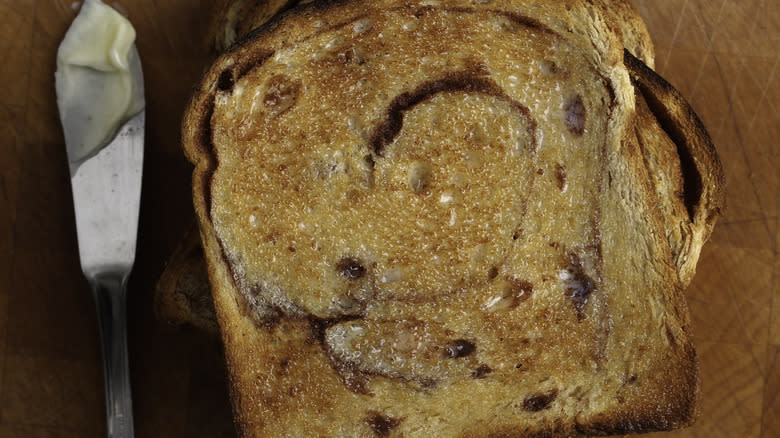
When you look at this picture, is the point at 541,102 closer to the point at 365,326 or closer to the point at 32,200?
the point at 365,326

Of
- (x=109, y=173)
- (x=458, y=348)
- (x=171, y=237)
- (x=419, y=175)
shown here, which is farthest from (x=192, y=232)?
(x=458, y=348)

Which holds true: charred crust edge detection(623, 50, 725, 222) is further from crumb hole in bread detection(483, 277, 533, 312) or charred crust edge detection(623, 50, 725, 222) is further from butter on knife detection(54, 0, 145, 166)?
butter on knife detection(54, 0, 145, 166)

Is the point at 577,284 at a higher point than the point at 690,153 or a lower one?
lower

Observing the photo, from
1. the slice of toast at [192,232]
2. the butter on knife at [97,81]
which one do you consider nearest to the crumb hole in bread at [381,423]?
the slice of toast at [192,232]

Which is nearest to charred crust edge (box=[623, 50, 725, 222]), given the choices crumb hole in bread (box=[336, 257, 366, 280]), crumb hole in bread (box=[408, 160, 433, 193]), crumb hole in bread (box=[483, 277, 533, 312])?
crumb hole in bread (box=[483, 277, 533, 312])

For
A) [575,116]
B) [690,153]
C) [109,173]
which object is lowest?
[109,173]

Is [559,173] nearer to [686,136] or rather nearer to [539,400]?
[686,136]

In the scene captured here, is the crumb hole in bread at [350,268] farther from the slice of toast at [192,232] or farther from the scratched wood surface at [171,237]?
the scratched wood surface at [171,237]
